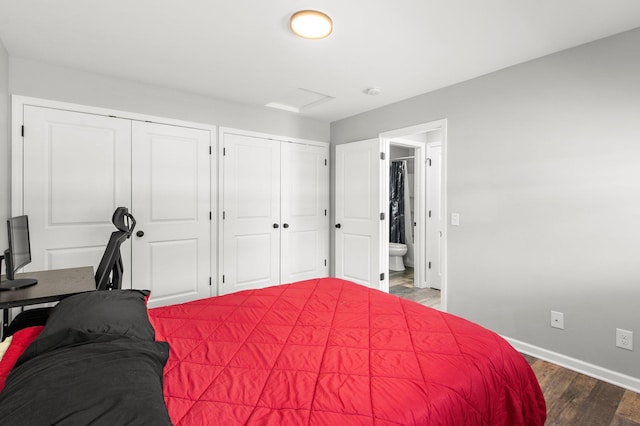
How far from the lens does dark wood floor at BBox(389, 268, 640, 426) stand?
6.16 ft

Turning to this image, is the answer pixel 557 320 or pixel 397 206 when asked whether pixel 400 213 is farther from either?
pixel 557 320

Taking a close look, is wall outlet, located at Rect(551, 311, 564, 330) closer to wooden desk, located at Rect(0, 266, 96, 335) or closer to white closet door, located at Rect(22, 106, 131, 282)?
wooden desk, located at Rect(0, 266, 96, 335)

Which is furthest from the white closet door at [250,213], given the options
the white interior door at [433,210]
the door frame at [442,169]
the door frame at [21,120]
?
the white interior door at [433,210]

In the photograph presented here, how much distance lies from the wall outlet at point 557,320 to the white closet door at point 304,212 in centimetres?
270

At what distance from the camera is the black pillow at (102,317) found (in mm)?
1169

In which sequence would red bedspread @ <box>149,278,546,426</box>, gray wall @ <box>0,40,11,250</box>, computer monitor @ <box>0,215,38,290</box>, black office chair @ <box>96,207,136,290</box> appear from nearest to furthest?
1. red bedspread @ <box>149,278,546,426</box>
2. computer monitor @ <box>0,215,38,290</box>
3. black office chair @ <box>96,207,136,290</box>
4. gray wall @ <box>0,40,11,250</box>

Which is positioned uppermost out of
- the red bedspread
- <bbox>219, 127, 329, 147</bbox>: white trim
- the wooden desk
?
<bbox>219, 127, 329, 147</bbox>: white trim

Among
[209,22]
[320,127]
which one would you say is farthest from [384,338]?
[320,127]

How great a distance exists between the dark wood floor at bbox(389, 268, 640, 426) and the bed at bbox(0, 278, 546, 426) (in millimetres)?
775

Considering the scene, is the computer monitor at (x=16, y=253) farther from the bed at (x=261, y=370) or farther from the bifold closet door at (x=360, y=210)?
the bifold closet door at (x=360, y=210)

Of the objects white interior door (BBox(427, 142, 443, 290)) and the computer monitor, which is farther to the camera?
white interior door (BBox(427, 142, 443, 290))

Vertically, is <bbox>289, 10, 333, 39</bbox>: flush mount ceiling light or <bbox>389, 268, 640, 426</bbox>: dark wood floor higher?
<bbox>289, 10, 333, 39</bbox>: flush mount ceiling light

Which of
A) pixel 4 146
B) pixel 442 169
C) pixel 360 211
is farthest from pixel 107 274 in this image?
pixel 442 169

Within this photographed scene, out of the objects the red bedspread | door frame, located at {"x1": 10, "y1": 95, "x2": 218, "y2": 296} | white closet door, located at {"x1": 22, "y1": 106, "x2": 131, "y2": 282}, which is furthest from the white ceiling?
the red bedspread
